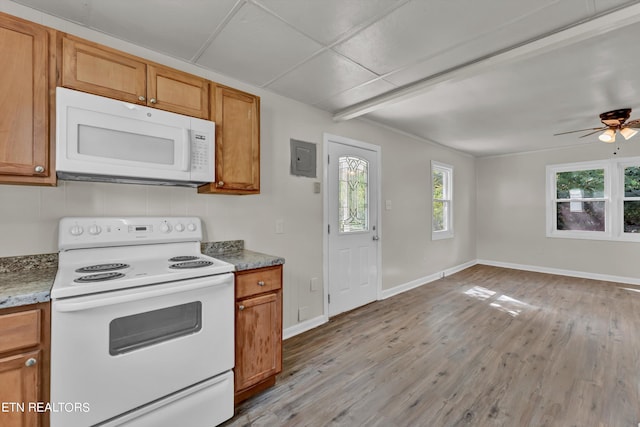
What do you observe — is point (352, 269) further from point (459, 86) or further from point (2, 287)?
point (2, 287)

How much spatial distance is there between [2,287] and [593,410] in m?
3.34

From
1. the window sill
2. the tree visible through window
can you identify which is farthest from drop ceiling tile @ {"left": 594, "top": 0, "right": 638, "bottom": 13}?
the tree visible through window

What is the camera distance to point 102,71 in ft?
5.29

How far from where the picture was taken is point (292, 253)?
9.54 feet

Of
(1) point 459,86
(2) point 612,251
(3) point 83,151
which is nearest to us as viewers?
(3) point 83,151

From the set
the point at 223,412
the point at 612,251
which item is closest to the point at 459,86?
the point at 223,412

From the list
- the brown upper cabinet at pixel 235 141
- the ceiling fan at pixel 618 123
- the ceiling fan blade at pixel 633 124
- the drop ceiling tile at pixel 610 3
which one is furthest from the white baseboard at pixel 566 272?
the brown upper cabinet at pixel 235 141

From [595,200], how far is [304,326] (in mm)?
5624

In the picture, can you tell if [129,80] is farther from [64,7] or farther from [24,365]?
[24,365]

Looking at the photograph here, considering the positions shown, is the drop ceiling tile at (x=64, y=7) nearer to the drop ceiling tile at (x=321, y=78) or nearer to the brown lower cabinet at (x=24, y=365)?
the drop ceiling tile at (x=321, y=78)

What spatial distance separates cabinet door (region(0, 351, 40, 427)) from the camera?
1152 millimetres

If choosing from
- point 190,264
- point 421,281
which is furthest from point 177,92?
point 421,281

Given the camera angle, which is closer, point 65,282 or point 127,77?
point 65,282

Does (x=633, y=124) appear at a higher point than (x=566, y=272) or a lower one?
higher
